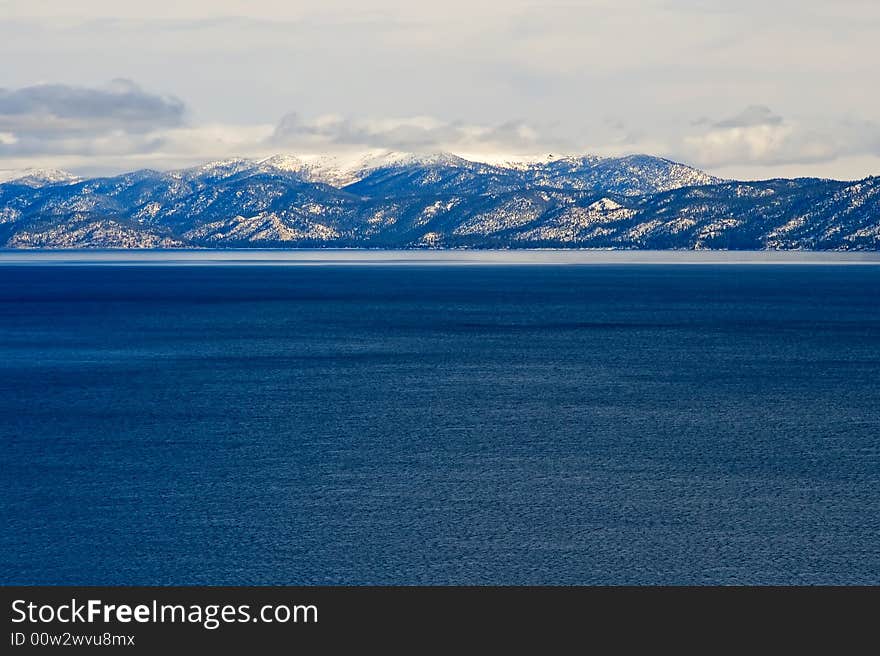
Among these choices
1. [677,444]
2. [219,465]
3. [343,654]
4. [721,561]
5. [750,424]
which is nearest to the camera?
[343,654]

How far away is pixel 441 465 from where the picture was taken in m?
66.1

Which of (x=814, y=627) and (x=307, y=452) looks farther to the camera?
(x=307, y=452)

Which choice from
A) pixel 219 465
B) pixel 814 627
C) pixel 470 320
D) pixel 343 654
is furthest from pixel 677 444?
pixel 470 320

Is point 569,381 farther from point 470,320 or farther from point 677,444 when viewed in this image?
point 470,320

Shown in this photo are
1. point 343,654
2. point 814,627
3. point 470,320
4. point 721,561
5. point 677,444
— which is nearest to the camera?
point 343,654

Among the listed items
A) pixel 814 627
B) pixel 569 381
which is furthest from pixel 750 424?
pixel 814 627

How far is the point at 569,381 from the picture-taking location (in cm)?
10094

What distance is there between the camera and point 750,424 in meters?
79.6

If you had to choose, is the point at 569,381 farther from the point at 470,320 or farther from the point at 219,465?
the point at 470,320

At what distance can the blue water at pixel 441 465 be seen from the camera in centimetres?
4878

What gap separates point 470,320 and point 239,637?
13703 centimetres

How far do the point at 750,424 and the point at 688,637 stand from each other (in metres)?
41.5

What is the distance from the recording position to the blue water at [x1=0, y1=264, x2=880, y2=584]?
160ft

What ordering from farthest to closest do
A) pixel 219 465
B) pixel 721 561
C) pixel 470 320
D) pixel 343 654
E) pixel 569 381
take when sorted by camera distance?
pixel 470 320 → pixel 569 381 → pixel 219 465 → pixel 721 561 → pixel 343 654
